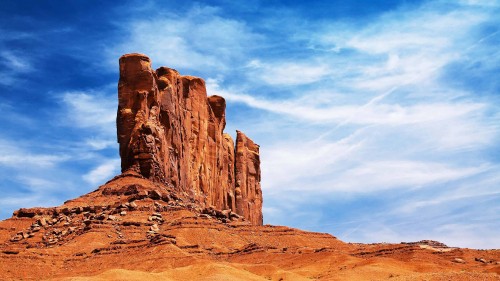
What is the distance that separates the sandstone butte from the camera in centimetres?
6575

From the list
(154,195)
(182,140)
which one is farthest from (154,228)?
(182,140)

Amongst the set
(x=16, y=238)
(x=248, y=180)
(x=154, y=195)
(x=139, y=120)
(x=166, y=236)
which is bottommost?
(x=166, y=236)

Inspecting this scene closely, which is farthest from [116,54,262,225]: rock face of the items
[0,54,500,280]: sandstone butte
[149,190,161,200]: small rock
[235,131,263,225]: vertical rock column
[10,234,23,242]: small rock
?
[10,234,23,242]: small rock

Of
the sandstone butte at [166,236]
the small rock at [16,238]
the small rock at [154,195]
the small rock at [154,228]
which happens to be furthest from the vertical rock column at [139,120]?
the small rock at [16,238]

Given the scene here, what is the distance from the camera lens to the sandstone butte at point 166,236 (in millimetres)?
65750

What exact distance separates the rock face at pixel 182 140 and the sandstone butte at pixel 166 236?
0.67 feet

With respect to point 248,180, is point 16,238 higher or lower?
lower

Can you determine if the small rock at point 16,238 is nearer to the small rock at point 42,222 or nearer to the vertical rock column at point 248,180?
the small rock at point 42,222

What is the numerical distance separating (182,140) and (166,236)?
3985 cm

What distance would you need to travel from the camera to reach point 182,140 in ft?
373

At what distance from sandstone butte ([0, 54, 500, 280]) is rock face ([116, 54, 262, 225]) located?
0.67 feet

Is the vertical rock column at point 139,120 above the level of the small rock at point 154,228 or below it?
above

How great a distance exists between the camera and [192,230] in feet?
260

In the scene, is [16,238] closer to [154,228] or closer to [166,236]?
[154,228]
